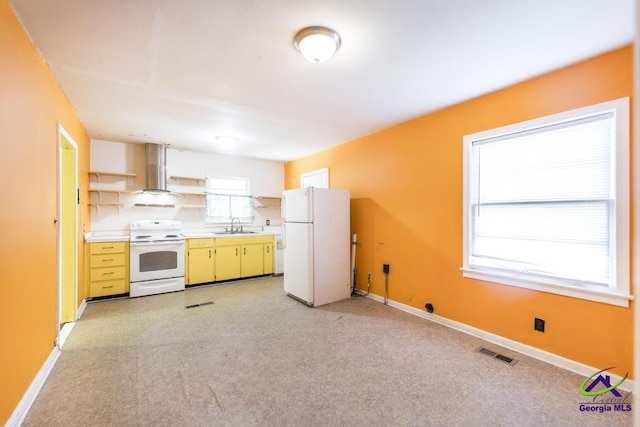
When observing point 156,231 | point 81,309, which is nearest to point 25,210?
point 81,309

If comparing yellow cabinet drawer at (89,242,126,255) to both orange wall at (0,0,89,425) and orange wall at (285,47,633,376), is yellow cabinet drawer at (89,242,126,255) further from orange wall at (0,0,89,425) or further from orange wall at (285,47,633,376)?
orange wall at (285,47,633,376)

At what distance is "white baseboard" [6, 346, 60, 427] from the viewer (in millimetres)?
1586

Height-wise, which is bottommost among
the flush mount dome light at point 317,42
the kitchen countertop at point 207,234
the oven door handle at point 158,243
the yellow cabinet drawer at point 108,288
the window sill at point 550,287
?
the yellow cabinet drawer at point 108,288

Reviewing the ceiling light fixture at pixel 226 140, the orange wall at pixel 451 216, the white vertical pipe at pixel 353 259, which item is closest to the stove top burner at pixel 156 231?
the ceiling light fixture at pixel 226 140

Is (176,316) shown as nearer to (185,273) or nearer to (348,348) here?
(185,273)

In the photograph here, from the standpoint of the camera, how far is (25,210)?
177 centimetres

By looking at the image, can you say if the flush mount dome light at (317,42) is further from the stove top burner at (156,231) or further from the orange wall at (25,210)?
the stove top burner at (156,231)

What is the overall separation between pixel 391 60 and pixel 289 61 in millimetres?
810

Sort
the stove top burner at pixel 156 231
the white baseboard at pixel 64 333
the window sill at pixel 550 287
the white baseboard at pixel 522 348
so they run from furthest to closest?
the stove top burner at pixel 156 231 < the white baseboard at pixel 64 333 < the white baseboard at pixel 522 348 < the window sill at pixel 550 287

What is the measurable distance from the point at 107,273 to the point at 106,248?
1.21 ft

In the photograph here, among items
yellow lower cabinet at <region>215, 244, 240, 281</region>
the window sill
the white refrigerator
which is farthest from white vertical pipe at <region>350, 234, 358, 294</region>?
yellow lower cabinet at <region>215, 244, 240, 281</region>

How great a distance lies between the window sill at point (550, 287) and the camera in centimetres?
197

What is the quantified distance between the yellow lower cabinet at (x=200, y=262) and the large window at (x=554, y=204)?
3981mm

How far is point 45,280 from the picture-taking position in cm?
213
